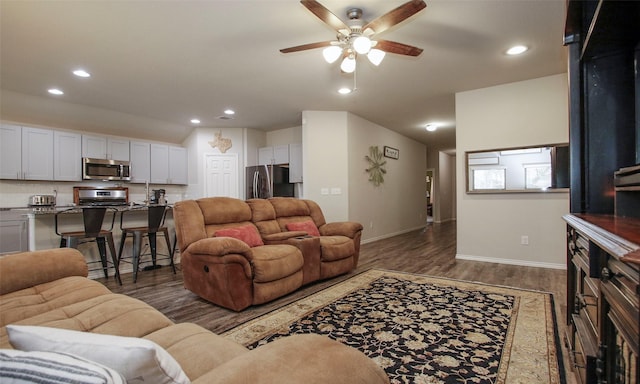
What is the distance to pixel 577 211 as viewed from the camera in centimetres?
192

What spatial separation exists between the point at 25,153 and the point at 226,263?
15.7ft

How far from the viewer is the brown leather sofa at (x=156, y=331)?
713 millimetres

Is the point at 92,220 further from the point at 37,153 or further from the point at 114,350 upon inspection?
the point at 114,350

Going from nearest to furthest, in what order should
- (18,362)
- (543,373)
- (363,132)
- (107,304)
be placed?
(18,362) → (107,304) → (543,373) → (363,132)

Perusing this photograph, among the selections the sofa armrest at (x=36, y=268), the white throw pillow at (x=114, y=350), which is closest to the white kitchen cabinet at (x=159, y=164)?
the sofa armrest at (x=36, y=268)

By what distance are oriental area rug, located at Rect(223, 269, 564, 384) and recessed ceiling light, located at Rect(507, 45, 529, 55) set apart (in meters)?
2.50

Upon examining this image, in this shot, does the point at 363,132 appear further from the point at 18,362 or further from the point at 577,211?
the point at 18,362

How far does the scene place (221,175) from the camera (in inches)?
267

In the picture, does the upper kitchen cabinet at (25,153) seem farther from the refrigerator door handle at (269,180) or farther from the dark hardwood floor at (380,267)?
the refrigerator door handle at (269,180)

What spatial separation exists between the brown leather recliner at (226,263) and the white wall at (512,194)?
2905mm

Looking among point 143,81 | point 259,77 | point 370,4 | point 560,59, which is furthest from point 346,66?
point 143,81

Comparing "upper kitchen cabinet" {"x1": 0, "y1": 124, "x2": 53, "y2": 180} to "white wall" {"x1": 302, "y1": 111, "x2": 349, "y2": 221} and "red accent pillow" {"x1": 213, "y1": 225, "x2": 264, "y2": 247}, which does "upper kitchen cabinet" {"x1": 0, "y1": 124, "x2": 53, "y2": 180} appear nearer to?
"red accent pillow" {"x1": 213, "y1": 225, "x2": 264, "y2": 247}

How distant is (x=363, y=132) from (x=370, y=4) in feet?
11.8

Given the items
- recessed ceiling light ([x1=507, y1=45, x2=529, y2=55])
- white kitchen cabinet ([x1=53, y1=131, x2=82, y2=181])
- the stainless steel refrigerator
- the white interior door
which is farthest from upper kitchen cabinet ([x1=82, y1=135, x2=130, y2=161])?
recessed ceiling light ([x1=507, y1=45, x2=529, y2=55])
